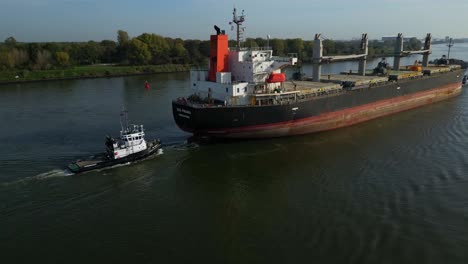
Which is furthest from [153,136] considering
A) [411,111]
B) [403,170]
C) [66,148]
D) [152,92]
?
[411,111]

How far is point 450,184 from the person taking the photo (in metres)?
14.0

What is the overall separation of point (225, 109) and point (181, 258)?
31.7 feet

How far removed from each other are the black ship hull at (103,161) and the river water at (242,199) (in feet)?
1.41

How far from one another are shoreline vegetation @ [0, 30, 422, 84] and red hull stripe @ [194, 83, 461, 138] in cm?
1661

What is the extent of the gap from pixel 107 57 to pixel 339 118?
6030cm

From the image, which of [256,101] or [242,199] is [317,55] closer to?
[256,101]

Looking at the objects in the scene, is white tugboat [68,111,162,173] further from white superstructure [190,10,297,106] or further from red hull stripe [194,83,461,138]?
white superstructure [190,10,297,106]

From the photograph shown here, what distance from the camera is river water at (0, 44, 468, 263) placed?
10.0 m

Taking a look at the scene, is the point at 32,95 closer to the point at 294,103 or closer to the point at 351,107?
the point at 294,103

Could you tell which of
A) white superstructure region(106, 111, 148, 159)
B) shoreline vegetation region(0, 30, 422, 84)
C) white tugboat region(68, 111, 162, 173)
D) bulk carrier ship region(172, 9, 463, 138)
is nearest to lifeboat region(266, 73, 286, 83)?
bulk carrier ship region(172, 9, 463, 138)

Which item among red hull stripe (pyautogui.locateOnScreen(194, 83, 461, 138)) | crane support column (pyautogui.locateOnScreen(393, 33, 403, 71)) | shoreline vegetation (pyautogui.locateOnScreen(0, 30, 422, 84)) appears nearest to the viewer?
red hull stripe (pyautogui.locateOnScreen(194, 83, 461, 138))

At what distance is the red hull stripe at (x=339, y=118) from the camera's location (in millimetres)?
19000

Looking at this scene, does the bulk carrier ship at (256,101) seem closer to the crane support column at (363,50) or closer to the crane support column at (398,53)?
the crane support column at (363,50)

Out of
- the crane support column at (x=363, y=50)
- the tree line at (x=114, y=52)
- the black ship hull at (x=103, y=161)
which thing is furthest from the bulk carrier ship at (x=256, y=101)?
the tree line at (x=114, y=52)
